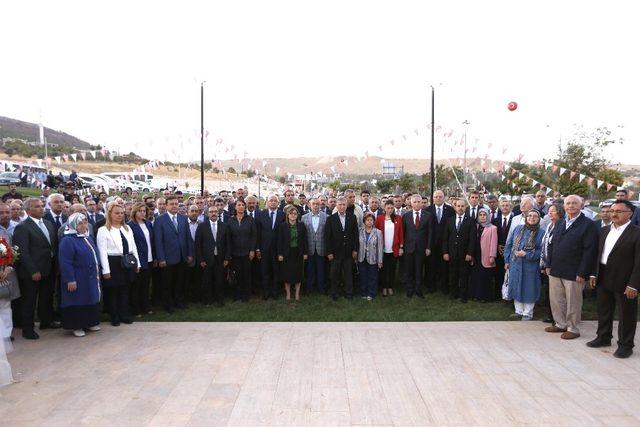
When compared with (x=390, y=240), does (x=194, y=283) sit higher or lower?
lower

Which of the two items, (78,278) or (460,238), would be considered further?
(460,238)

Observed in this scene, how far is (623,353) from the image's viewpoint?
18.1 feet

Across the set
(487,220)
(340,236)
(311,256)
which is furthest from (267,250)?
(487,220)

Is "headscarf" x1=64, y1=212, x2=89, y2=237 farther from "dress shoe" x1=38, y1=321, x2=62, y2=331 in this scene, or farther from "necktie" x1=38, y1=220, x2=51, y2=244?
"dress shoe" x1=38, y1=321, x2=62, y2=331

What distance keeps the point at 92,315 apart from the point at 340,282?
465cm

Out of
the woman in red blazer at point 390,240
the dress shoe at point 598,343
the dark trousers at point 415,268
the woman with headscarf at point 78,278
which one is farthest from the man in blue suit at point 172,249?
the dress shoe at point 598,343

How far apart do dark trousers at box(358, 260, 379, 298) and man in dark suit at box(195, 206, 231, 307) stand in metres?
2.37

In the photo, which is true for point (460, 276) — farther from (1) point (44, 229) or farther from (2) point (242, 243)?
(1) point (44, 229)

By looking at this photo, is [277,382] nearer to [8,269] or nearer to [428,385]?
[428,385]

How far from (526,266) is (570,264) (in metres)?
0.99

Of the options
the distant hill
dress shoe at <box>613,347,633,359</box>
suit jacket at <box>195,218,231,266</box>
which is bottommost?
dress shoe at <box>613,347,633,359</box>

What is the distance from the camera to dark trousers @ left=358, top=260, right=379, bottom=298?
8570mm

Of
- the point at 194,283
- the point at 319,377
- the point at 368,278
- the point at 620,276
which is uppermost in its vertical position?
the point at 620,276

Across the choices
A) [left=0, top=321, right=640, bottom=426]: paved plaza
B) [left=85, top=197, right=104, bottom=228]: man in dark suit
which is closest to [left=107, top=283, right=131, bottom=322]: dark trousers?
[left=0, top=321, right=640, bottom=426]: paved plaza
